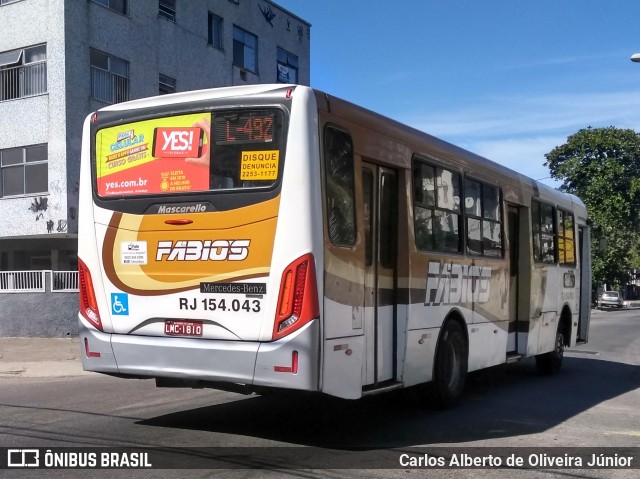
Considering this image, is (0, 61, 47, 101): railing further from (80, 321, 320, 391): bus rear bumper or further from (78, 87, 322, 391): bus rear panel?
(80, 321, 320, 391): bus rear bumper

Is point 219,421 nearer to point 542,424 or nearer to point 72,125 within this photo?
point 542,424

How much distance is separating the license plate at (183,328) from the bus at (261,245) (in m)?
0.02

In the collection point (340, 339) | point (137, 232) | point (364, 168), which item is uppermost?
point (364, 168)

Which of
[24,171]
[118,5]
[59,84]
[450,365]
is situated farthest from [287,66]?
[450,365]

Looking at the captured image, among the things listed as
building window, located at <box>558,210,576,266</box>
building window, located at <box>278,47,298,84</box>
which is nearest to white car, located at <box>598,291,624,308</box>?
building window, located at <box>278,47,298,84</box>

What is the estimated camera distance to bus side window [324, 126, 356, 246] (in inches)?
274

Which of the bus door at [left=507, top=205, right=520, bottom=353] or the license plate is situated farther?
the bus door at [left=507, top=205, right=520, bottom=353]

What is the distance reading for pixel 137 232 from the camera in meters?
7.45

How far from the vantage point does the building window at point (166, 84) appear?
24531 millimetres

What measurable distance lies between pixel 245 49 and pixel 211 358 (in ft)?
77.7

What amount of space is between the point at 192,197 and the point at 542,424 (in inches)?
187

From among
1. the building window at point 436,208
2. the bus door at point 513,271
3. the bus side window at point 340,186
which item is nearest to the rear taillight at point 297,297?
the bus side window at point 340,186

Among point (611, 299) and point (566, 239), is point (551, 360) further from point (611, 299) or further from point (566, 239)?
point (611, 299)

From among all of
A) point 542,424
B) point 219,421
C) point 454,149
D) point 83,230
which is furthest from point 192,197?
point 542,424
